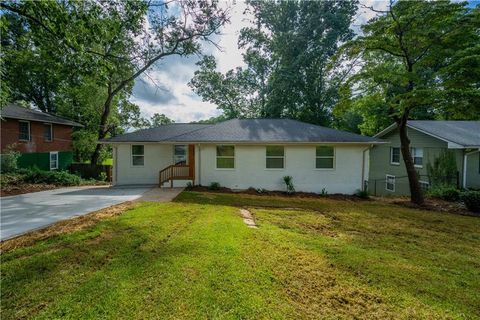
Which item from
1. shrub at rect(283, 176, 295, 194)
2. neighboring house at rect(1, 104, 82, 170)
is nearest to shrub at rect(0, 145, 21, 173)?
neighboring house at rect(1, 104, 82, 170)

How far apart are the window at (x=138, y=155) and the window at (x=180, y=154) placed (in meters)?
1.91

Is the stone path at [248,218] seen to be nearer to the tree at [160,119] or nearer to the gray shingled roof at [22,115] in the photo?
the gray shingled roof at [22,115]

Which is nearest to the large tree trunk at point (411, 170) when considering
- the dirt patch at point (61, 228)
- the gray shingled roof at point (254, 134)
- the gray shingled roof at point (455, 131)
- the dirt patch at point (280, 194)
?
the gray shingled roof at point (254, 134)

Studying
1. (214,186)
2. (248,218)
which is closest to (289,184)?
(214,186)

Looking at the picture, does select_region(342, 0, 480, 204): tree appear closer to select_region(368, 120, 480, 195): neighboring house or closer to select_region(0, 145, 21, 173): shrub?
select_region(368, 120, 480, 195): neighboring house

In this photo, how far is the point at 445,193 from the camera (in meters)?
11.7

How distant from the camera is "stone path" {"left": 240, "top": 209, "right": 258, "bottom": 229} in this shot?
6160mm

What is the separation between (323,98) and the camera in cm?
2270

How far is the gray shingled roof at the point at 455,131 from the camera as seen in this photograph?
500 inches

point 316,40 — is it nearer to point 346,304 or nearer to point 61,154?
point 346,304

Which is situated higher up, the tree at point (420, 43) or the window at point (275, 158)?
the tree at point (420, 43)

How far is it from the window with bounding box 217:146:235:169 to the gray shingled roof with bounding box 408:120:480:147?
1206 centimetres

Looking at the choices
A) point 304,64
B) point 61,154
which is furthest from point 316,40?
point 61,154

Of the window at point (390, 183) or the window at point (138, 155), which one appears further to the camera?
the window at point (390, 183)
